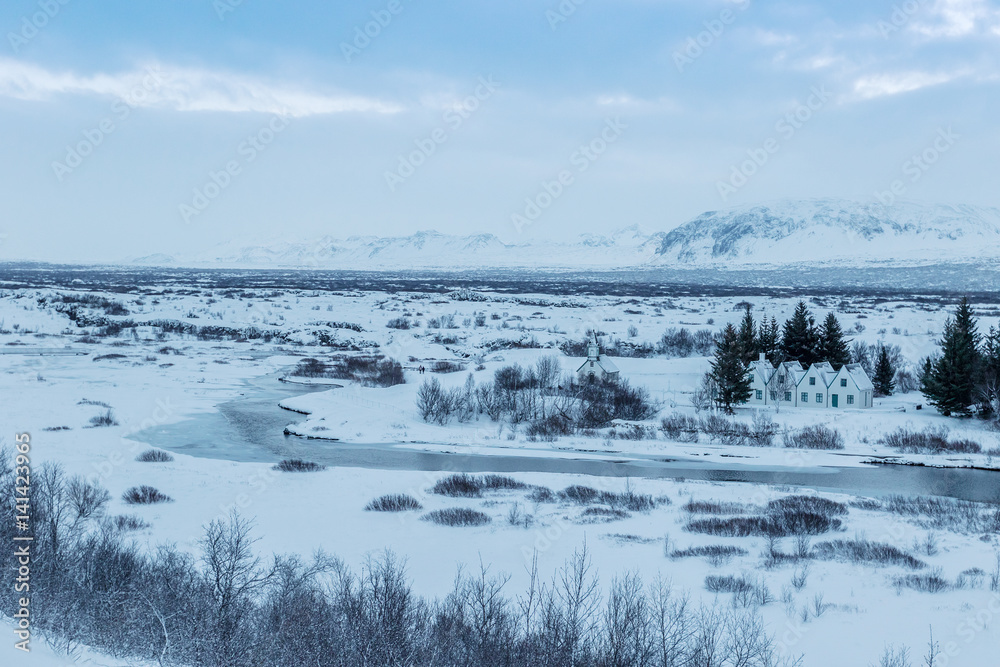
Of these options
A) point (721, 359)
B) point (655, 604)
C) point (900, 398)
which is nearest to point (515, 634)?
point (655, 604)

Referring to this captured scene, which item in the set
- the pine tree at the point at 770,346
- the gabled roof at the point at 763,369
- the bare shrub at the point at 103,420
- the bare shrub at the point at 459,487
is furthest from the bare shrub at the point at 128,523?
the pine tree at the point at 770,346

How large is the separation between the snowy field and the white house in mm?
1438

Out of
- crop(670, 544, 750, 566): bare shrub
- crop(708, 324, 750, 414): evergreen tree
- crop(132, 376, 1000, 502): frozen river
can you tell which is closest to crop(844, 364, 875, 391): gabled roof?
crop(708, 324, 750, 414): evergreen tree

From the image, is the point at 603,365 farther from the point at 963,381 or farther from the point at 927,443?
the point at 963,381

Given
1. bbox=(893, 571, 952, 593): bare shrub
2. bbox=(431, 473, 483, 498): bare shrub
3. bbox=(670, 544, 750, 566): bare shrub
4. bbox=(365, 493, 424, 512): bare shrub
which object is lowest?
bbox=(431, 473, 483, 498): bare shrub

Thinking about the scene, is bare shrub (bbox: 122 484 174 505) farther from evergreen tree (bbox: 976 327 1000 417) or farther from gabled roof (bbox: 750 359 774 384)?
evergreen tree (bbox: 976 327 1000 417)

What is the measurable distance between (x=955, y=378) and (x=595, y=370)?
56.0ft

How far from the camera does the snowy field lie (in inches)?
552

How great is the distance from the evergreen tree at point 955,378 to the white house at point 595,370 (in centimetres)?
1523

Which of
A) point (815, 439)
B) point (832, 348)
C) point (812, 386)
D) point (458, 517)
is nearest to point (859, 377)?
point (812, 386)

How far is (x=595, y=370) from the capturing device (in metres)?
42.6

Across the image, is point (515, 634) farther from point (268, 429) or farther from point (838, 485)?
point (268, 429)

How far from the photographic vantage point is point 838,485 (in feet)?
85.7

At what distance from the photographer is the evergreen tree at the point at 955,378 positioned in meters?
37.2
